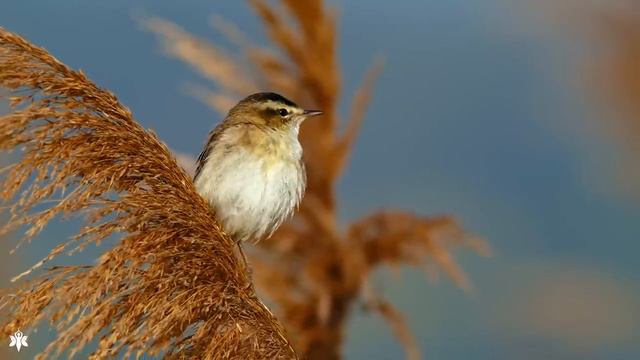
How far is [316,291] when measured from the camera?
19.9 ft

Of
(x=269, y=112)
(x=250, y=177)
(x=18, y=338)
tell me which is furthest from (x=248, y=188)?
(x=18, y=338)

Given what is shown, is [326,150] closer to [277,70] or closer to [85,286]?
[277,70]

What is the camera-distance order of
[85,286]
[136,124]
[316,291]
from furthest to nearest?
[316,291], [136,124], [85,286]

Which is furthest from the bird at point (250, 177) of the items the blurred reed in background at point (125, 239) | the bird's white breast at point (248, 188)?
the blurred reed in background at point (125, 239)

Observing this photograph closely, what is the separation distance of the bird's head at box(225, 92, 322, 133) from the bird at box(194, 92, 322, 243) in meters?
0.06

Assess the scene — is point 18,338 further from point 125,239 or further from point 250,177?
point 250,177

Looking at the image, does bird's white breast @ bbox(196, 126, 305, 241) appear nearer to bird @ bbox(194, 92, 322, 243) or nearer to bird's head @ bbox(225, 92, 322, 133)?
bird @ bbox(194, 92, 322, 243)

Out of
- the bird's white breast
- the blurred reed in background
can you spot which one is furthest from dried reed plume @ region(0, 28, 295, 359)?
the bird's white breast

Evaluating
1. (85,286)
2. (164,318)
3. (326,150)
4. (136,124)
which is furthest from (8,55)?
(326,150)

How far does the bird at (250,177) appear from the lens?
423 centimetres

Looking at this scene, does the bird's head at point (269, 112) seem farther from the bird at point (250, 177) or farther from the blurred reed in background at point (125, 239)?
the blurred reed in background at point (125, 239)

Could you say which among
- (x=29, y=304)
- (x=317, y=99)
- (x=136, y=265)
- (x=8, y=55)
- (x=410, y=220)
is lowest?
(x=29, y=304)

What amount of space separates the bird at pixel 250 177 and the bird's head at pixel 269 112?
0.06 metres

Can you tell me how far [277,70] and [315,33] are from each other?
1.29 feet
